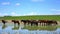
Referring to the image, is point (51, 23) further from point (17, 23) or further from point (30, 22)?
point (17, 23)

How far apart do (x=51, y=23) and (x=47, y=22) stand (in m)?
0.60

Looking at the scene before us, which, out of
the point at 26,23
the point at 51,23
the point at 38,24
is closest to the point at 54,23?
the point at 51,23

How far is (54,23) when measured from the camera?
2450 centimetres

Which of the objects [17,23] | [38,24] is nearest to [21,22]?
[17,23]

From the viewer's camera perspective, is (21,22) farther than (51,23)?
Yes

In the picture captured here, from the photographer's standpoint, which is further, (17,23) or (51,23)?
(17,23)

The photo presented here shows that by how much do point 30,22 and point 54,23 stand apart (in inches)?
133

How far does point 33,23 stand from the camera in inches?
979

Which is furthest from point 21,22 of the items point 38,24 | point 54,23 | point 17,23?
point 54,23

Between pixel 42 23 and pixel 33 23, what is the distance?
1.24 m

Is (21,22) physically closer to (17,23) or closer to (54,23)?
(17,23)

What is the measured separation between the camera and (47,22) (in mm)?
24953

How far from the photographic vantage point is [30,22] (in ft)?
83.3

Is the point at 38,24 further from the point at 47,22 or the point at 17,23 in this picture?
the point at 17,23
